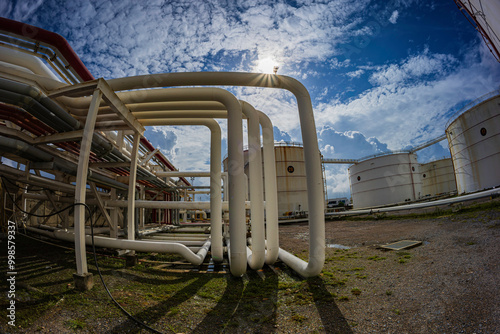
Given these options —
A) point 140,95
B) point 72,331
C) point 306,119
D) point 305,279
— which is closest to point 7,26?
point 140,95

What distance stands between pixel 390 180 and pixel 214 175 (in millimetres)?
29254

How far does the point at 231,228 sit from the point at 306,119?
102 inches

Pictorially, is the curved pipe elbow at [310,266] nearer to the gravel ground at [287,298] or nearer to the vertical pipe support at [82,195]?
the gravel ground at [287,298]

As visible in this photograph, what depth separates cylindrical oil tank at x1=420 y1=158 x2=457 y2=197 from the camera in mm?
34656

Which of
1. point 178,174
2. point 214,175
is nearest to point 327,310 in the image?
point 214,175

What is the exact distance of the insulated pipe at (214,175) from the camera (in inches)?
240

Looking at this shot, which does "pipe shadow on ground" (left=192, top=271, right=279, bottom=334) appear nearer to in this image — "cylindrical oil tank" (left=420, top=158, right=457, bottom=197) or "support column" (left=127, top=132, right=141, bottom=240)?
"support column" (left=127, top=132, right=141, bottom=240)

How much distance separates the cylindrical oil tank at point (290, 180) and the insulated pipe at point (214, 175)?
17.8 metres

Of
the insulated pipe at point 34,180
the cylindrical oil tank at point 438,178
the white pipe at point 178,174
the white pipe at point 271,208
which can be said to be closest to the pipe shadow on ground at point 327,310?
the white pipe at point 271,208

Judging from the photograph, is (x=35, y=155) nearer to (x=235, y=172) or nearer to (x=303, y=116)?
(x=235, y=172)

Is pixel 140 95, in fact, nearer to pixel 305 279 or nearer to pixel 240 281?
pixel 240 281

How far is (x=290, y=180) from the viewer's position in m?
24.4

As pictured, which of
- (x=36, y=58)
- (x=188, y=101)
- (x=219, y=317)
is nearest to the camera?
(x=219, y=317)

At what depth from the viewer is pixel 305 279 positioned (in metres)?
4.52
